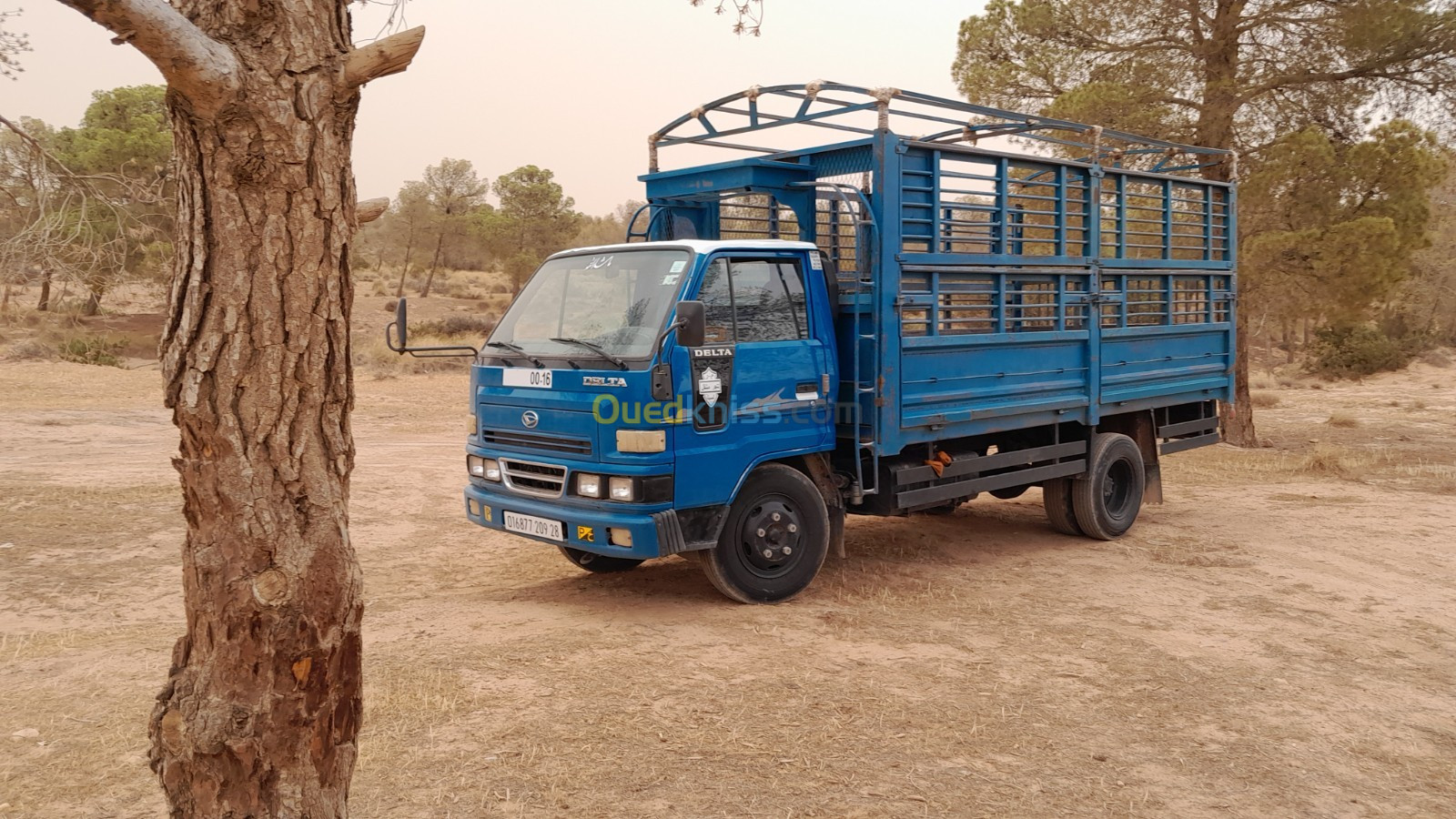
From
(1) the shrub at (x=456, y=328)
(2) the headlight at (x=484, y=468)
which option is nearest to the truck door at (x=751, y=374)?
(2) the headlight at (x=484, y=468)

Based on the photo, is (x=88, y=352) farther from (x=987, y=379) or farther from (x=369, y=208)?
(x=369, y=208)

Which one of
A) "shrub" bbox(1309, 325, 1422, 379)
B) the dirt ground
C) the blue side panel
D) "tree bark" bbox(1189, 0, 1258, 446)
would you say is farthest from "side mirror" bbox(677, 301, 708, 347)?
"shrub" bbox(1309, 325, 1422, 379)

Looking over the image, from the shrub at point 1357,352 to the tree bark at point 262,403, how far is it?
1264 inches

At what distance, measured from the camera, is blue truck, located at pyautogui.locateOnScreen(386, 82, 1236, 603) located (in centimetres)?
Answer: 637

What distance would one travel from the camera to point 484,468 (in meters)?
7.09

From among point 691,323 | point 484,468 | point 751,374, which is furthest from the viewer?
point 484,468

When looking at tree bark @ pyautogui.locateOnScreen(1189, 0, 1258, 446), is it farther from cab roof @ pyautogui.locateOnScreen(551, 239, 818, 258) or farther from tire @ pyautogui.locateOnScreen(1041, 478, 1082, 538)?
cab roof @ pyautogui.locateOnScreen(551, 239, 818, 258)

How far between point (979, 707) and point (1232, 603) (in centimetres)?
298

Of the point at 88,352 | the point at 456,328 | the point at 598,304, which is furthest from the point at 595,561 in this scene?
the point at 456,328

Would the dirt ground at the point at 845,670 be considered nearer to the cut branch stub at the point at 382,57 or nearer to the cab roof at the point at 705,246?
the cab roof at the point at 705,246

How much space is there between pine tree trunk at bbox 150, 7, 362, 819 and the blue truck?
10.9 ft

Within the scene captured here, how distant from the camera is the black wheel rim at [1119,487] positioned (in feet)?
31.8

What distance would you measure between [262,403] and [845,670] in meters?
3.76

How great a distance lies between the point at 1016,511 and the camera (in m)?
11.0
